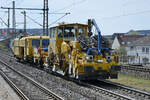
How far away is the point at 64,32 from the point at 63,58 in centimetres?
160

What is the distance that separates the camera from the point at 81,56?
13.3 meters

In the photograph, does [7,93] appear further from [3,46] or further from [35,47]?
[3,46]

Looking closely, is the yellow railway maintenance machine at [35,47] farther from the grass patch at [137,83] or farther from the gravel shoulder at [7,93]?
the gravel shoulder at [7,93]

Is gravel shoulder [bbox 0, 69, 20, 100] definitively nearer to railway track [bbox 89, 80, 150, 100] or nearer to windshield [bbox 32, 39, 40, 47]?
railway track [bbox 89, 80, 150, 100]

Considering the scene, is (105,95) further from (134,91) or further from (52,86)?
(52,86)

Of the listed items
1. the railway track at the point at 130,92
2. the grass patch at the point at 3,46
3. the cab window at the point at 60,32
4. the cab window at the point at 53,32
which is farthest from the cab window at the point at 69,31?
the grass patch at the point at 3,46

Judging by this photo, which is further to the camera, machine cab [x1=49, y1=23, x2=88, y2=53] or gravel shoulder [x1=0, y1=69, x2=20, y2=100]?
machine cab [x1=49, y1=23, x2=88, y2=53]

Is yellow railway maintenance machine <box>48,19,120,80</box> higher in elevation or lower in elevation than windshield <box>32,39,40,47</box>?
lower

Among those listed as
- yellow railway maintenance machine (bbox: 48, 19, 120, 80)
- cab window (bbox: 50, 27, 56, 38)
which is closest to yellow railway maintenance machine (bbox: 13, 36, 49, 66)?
cab window (bbox: 50, 27, 56, 38)

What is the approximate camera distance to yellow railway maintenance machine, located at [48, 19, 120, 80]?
42.7 feet

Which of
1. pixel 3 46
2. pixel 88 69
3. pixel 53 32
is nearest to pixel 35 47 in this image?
pixel 53 32


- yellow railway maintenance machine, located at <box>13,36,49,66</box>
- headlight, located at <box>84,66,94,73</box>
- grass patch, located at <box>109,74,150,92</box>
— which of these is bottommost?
grass patch, located at <box>109,74,150,92</box>

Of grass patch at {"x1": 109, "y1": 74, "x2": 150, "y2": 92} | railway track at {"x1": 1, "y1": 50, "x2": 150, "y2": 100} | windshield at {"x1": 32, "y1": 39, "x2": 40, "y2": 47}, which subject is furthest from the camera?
windshield at {"x1": 32, "y1": 39, "x2": 40, "y2": 47}

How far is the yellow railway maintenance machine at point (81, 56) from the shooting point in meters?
13.0
